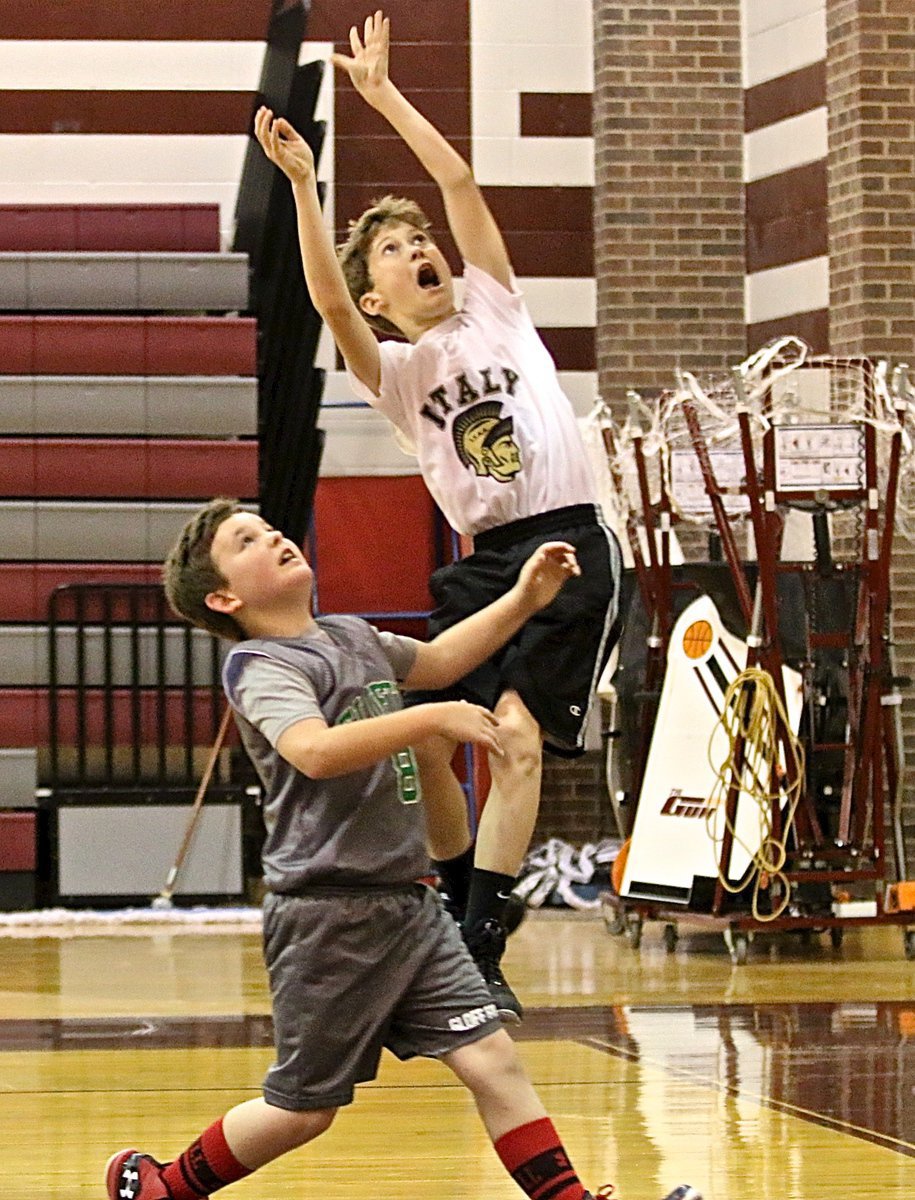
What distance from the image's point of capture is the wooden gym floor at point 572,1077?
3.42m

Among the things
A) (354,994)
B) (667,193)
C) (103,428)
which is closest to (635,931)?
(103,428)

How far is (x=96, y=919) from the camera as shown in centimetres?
841

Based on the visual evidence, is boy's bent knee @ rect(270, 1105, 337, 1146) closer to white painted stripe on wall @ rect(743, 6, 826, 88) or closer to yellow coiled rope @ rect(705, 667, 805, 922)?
yellow coiled rope @ rect(705, 667, 805, 922)

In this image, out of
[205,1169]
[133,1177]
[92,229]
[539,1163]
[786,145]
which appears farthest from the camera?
[786,145]

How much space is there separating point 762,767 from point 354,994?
13.4ft

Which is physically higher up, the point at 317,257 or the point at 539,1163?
the point at 317,257

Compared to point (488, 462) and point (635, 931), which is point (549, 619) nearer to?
point (488, 462)

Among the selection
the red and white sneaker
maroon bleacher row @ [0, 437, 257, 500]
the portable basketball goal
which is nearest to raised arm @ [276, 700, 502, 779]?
the red and white sneaker

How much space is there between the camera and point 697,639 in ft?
23.8

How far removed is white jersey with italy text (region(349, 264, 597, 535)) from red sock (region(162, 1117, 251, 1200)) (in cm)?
174

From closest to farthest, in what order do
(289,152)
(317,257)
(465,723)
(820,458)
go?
(465,723) → (289,152) → (317,257) → (820,458)

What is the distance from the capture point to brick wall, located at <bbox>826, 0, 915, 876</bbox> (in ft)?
29.8

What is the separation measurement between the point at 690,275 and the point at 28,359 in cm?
294

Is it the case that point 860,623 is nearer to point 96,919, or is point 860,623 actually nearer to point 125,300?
point 96,919
